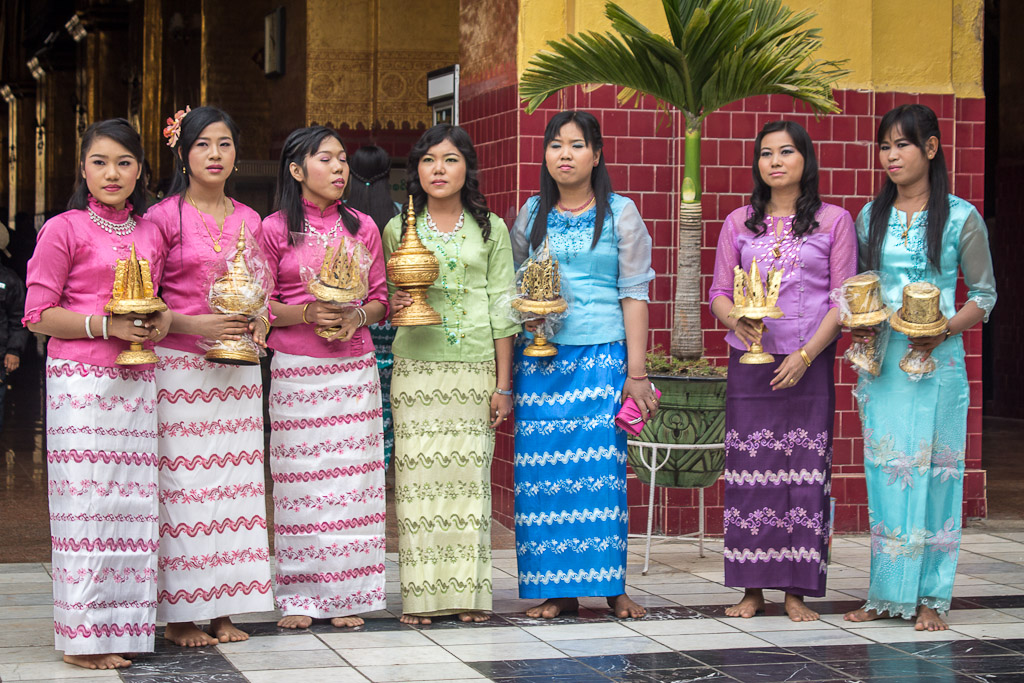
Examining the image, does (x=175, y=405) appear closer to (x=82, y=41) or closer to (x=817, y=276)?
(x=817, y=276)

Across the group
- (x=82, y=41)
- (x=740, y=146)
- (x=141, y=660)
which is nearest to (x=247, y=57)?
(x=740, y=146)

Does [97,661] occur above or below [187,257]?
below

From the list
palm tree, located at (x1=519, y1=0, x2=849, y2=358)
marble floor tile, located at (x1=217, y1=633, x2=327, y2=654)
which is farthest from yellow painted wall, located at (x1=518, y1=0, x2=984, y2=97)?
marble floor tile, located at (x1=217, y1=633, x2=327, y2=654)

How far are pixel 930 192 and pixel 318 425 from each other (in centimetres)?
247

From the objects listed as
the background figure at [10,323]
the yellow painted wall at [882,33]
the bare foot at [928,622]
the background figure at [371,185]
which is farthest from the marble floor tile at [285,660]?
the background figure at [10,323]

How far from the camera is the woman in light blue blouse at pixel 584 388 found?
5.23 m

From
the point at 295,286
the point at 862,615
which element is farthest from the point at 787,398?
the point at 295,286

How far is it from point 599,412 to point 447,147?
1.15 metres

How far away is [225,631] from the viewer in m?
4.89

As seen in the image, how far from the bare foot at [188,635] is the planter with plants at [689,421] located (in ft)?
7.71

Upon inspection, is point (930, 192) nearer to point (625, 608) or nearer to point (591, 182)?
point (591, 182)

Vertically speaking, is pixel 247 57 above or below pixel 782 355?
above

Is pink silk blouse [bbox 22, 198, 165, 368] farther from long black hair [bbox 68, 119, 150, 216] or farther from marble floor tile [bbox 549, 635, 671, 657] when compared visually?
marble floor tile [bbox 549, 635, 671, 657]

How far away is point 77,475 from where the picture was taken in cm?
454
